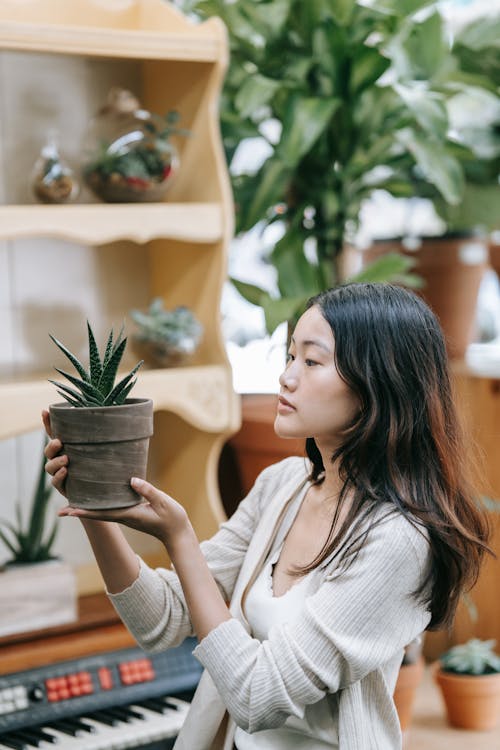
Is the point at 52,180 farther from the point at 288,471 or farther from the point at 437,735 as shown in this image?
the point at 437,735

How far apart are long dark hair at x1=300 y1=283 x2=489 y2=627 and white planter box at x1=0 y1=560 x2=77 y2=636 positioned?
0.78 meters

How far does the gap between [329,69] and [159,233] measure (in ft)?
1.86

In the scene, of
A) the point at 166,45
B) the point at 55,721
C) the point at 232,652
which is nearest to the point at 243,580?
the point at 232,652

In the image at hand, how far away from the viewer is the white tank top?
136 cm

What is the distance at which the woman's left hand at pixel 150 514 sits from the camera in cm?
118

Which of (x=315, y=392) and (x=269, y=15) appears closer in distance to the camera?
(x=315, y=392)

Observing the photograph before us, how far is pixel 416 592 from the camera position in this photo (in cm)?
132

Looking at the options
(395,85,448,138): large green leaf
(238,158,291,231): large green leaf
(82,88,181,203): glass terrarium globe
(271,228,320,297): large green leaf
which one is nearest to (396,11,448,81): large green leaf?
(395,85,448,138): large green leaf

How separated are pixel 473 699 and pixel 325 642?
101cm

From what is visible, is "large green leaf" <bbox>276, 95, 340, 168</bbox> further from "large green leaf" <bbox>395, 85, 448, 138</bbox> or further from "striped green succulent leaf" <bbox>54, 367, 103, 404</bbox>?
"striped green succulent leaf" <bbox>54, 367, 103, 404</bbox>

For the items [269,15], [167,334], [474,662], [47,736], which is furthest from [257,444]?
[269,15]

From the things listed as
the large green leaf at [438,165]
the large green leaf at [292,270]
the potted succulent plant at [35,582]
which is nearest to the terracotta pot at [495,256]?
the large green leaf at [438,165]

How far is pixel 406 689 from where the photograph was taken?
6.92 ft

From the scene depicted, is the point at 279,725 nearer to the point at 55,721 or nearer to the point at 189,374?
the point at 55,721
